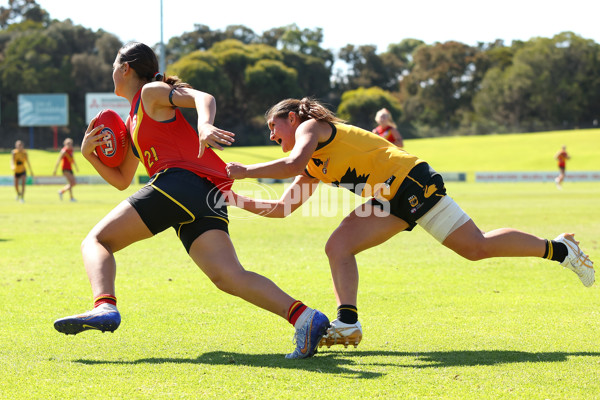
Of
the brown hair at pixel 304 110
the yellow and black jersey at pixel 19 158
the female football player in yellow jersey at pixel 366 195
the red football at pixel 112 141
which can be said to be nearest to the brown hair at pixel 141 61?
the red football at pixel 112 141

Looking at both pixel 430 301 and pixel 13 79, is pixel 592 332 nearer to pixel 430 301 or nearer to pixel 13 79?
pixel 430 301

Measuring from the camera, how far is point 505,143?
72125mm

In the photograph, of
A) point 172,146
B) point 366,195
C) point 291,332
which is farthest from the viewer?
point 291,332

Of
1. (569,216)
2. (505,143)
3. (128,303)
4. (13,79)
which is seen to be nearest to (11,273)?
(128,303)

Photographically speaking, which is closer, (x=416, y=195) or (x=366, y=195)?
(x=416, y=195)

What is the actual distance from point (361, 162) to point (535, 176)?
41553 mm

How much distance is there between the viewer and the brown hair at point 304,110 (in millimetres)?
4945

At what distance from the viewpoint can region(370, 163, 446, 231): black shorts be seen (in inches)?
197

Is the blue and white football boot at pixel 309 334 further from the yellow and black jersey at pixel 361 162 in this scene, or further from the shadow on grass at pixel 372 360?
the yellow and black jersey at pixel 361 162

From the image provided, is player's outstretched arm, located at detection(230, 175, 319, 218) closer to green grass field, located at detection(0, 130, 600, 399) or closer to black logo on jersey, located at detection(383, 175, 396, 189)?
black logo on jersey, located at detection(383, 175, 396, 189)

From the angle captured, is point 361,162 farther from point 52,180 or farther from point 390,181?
point 52,180

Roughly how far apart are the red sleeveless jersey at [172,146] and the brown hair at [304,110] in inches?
21.6

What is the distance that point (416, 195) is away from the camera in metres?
5.01

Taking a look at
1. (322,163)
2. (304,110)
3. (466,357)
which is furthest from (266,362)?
(304,110)
